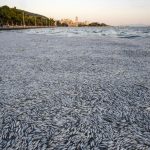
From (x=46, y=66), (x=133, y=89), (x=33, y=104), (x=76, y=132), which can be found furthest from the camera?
(x=46, y=66)

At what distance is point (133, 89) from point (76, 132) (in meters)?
2.89

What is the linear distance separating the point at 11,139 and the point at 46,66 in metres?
6.04

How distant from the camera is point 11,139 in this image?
3.80 meters

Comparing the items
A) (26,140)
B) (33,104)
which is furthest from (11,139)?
(33,104)

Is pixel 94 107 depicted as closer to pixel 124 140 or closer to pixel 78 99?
pixel 78 99

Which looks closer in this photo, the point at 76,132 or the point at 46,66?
the point at 76,132

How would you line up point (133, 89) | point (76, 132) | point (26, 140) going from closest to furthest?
Answer: point (26, 140) < point (76, 132) < point (133, 89)

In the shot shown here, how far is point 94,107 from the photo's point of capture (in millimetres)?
5113

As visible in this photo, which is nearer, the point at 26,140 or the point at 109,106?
the point at 26,140

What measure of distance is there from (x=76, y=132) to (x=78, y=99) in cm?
164

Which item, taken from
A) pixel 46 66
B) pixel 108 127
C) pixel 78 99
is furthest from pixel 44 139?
pixel 46 66

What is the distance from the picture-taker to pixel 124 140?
375cm

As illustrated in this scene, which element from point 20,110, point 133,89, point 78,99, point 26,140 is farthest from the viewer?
point 133,89

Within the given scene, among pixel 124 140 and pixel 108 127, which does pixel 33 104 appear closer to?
pixel 108 127
